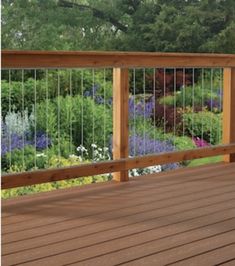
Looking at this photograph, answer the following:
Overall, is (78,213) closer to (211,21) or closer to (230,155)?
(230,155)

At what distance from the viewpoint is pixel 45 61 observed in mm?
3816

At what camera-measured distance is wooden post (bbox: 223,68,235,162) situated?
200 inches

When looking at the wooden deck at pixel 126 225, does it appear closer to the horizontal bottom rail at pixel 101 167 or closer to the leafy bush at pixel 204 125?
the horizontal bottom rail at pixel 101 167

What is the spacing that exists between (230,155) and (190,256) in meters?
2.59

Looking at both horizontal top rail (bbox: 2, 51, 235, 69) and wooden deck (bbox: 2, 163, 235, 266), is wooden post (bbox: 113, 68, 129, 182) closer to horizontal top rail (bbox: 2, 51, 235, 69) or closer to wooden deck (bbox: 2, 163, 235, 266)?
horizontal top rail (bbox: 2, 51, 235, 69)

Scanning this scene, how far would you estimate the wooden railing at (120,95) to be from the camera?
3.78 meters

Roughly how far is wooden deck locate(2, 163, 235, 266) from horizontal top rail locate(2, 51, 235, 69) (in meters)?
0.84

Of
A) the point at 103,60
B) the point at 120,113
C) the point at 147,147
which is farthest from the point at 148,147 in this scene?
the point at 103,60

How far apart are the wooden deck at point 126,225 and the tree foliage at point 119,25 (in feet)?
27.6

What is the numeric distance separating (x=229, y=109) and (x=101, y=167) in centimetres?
142

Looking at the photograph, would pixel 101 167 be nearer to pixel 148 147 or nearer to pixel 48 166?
pixel 48 166

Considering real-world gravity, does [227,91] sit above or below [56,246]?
above

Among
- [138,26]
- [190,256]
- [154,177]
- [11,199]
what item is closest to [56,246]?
[190,256]

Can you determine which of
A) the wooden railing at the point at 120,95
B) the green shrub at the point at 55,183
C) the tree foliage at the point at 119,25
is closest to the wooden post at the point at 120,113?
the wooden railing at the point at 120,95
